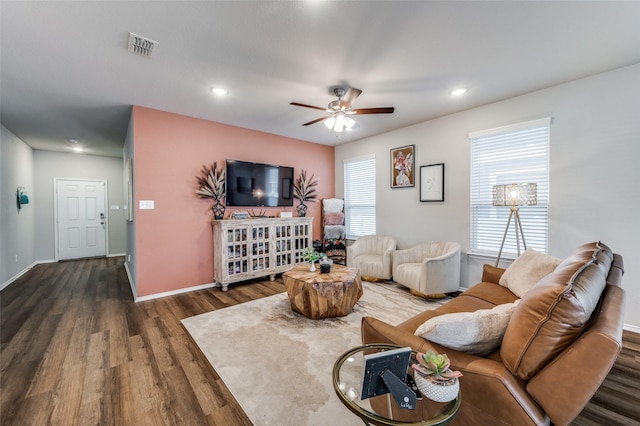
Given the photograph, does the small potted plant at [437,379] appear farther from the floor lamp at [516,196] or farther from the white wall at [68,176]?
the white wall at [68,176]

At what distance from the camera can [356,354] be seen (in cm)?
131

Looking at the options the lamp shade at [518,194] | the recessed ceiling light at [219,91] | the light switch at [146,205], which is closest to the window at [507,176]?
the lamp shade at [518,194]

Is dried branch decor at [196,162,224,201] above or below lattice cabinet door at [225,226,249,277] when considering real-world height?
above

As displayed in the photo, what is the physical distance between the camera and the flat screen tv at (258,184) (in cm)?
443

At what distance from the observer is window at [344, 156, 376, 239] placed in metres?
5.27

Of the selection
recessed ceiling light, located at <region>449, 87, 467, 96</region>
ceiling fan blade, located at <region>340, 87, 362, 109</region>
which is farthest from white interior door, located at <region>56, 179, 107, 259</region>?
recessed ceiling light, located at <region>449, 87, 467, 96</region>

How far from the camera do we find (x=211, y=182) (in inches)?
164

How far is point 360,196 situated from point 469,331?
4.40 meters

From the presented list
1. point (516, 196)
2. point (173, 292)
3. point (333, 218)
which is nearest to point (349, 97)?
point (516, 196)

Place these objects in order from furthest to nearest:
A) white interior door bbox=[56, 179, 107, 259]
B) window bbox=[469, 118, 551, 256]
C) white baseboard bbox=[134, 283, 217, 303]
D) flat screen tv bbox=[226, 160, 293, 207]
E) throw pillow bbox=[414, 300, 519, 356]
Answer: white interior door bbox=[56, 179, 107, 259] → flat screen tv bbox=[226, 160, 293, 207] → white baseboard bbox=[134, 283, 217, 303] → window bbox=[469, 118, 551, 256] → throw pillow bbox=[414, 300, 519, 356]

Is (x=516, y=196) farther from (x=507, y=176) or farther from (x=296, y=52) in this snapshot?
(x=296, y=52)

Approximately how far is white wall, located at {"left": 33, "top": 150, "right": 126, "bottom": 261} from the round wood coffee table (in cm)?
633

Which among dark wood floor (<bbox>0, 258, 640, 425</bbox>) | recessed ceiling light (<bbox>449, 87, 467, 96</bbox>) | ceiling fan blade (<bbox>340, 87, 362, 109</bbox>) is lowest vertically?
dark wood floor (<bbox>0, 258, 640, 425</bbox>)

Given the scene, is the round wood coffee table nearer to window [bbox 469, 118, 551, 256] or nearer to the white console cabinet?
the white console cabinet
